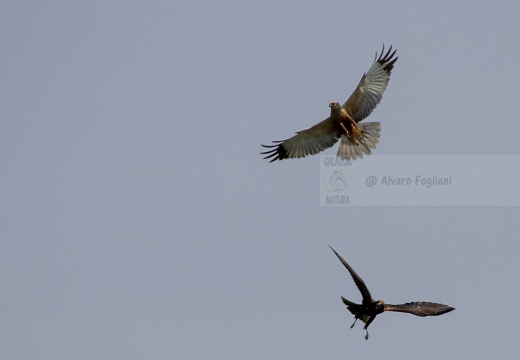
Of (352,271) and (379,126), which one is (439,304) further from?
(379,126)

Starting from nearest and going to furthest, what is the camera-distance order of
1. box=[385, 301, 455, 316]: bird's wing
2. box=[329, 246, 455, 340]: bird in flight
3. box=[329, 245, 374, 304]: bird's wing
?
1. box=[329, 245, 374, 304]: bird's wing
2. box=[329, 246, 455, 340]: bird in flight
3. box=[385, 301, 455, 316]: bird's wing

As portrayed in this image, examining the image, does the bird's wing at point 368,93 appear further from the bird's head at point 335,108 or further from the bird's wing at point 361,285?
the bird's wing at point 361,285

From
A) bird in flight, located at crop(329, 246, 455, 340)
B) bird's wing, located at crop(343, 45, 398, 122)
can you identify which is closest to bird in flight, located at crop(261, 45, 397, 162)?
bird's wing, located at crop(343, 45, 398, 122)

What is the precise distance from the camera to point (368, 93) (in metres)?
22.4

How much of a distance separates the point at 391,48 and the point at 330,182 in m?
3.25

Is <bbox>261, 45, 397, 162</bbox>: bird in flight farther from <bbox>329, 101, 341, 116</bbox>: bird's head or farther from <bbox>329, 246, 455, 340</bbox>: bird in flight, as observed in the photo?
<bbox>329, 246, 455, 340</bbox>: bird in flight

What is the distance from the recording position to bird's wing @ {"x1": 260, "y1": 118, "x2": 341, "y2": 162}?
893 inches

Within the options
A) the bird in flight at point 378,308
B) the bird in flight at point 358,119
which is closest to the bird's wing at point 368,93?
the bird in flight at point 358,119

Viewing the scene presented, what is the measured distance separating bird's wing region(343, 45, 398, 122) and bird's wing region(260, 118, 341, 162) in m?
0.49

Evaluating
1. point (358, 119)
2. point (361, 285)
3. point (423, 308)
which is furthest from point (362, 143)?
point (361, 285)

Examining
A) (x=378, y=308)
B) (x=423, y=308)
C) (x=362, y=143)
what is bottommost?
(x=378, y=308)

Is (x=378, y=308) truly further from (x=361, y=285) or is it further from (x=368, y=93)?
(x=368, y=93)

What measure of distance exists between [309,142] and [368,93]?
1.71m

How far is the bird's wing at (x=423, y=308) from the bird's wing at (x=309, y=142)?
5303mm
